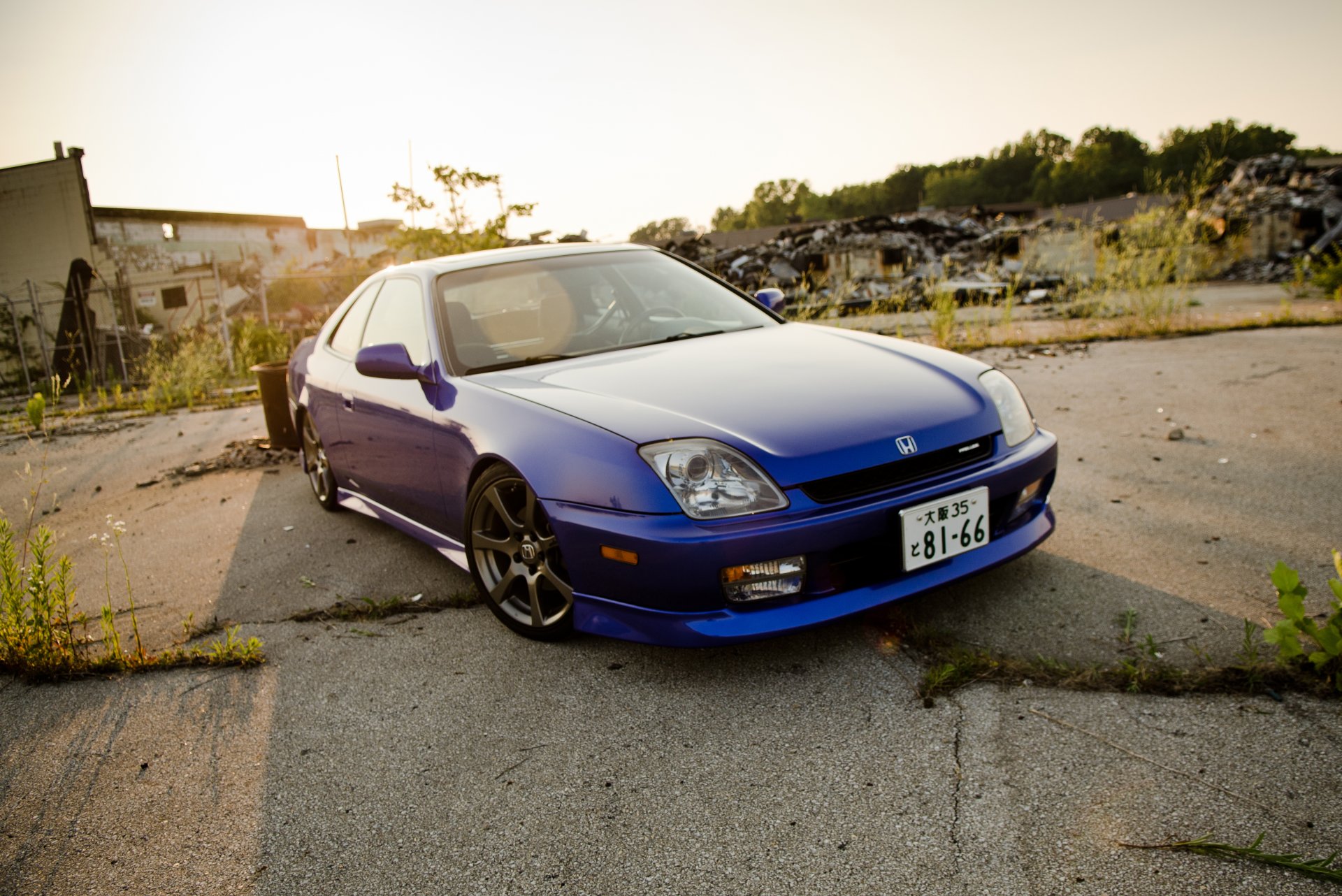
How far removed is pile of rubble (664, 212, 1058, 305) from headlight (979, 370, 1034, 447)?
36.1 feet

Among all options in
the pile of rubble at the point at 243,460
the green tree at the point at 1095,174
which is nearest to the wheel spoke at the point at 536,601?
the pile of rubble at the point at 243,460

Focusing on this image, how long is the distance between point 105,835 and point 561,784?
1099 mm

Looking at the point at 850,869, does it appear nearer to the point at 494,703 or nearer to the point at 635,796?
the point at 635,796

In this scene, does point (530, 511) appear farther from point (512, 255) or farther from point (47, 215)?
point (47, 215)

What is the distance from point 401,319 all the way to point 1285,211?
17284mm

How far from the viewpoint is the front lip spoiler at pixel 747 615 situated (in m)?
2.38

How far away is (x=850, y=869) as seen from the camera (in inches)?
69.4

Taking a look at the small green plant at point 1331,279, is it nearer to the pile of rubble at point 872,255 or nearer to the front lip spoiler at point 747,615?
the pile of rubble at point 872,255

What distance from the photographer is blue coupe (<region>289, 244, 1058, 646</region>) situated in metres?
2.39

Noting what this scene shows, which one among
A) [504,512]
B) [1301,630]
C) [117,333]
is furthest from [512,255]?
[117,333]

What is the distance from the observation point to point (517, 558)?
290cm

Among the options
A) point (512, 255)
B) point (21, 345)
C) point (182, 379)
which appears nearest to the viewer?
point (512, 255)

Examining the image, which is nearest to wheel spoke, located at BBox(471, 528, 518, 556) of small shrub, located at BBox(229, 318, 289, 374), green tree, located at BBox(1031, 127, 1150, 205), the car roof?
the car roof

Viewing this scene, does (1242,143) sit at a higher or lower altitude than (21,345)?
higher
